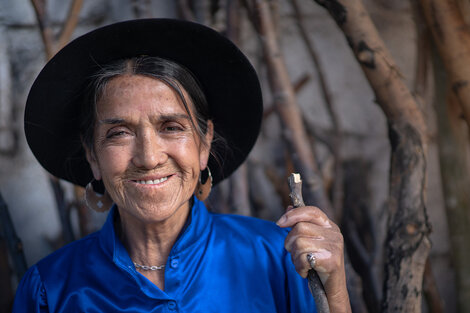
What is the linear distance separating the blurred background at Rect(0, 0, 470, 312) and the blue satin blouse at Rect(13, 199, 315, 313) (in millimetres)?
517

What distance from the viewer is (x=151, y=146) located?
1408 millimetres

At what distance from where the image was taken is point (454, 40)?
67.2 inches

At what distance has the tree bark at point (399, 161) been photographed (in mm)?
1644

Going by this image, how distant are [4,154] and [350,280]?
186cm

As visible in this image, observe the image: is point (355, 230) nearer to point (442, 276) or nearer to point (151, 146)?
point (442, 276)

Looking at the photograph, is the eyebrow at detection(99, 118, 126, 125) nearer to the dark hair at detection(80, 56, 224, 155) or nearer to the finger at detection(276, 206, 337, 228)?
the dark hair at detection(80, 56, 224, 155)

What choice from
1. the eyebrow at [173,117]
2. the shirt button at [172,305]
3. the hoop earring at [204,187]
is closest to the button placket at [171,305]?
the shirt button at [172,305]

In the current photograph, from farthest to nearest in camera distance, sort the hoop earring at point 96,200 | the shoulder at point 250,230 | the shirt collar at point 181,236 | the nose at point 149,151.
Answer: the hoop earring at point 96,200 < the shoulder at point 250,230 < the shirt collar at point 181,236 < the nose at point 149,151

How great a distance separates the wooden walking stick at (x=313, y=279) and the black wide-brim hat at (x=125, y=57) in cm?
56

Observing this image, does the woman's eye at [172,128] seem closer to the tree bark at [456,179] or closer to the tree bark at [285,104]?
the tree bark at [285,104]

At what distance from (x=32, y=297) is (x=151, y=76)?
0.86m

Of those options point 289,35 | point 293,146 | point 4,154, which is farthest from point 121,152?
point 289,35

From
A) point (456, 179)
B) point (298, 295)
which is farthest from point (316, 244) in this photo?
point (456, 179)

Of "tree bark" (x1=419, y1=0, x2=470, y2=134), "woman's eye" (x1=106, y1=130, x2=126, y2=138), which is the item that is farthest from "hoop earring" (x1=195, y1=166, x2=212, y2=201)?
"tree bark" (x1=419, y1=0, x2=470, y2=134)
